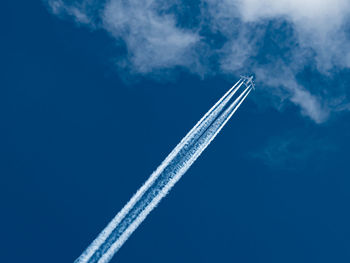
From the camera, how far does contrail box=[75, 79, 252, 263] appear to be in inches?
2216

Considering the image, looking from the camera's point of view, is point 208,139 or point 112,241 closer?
point 112,241

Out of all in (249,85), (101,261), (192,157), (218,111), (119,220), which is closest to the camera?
(101,261)

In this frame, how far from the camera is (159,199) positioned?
60250 mm

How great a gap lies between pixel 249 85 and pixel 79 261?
1886 inches

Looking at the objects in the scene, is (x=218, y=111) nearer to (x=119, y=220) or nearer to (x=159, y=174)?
(x=159, y=174)

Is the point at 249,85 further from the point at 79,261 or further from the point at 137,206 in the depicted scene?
the point at 79,261

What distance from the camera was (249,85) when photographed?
74000mm

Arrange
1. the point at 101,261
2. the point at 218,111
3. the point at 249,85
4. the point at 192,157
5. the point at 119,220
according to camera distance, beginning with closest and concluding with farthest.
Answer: the point at 101,261 < the point at 119,220 < the point at 192,157 < the point at 218,111 < the point at 249,85

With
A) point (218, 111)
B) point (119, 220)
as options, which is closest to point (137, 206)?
point (119, 220)

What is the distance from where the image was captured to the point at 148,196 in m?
58.6

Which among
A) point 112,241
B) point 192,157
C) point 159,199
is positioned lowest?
point 112,241

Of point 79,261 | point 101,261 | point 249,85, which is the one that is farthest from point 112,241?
point 249,85

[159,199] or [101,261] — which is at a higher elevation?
[159,199]

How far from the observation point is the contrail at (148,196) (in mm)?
56281
